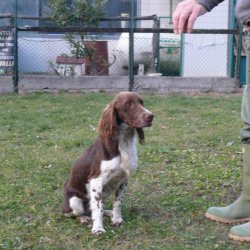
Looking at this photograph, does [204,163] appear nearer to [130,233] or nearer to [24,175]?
[24,175]

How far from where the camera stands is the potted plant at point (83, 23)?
14.0 meters

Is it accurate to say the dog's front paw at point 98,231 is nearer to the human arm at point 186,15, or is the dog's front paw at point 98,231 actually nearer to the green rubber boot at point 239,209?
the green rubber boot at point 239,209

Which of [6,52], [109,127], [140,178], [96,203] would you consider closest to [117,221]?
[96,203]

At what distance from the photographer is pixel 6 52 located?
13.5 m

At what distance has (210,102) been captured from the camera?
11859mm

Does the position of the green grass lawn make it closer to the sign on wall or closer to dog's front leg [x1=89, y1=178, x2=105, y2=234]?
dog's front leg [x1=89, y1=178, x2=105, y2=234]

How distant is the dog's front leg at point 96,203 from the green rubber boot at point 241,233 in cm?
89

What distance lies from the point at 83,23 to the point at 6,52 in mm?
1817

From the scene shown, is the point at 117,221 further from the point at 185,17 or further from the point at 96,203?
the point at 185,17

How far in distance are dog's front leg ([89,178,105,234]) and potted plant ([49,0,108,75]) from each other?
9691 millimetres

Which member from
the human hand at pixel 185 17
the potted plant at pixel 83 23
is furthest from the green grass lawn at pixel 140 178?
the potted plant at pixel 83 23

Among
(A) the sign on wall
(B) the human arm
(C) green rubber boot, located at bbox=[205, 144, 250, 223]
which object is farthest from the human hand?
(A) the sign on wall

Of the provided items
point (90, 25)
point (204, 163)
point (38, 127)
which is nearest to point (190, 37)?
point (90, 25)

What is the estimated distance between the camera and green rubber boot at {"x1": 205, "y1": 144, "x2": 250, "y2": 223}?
4.50 metres
